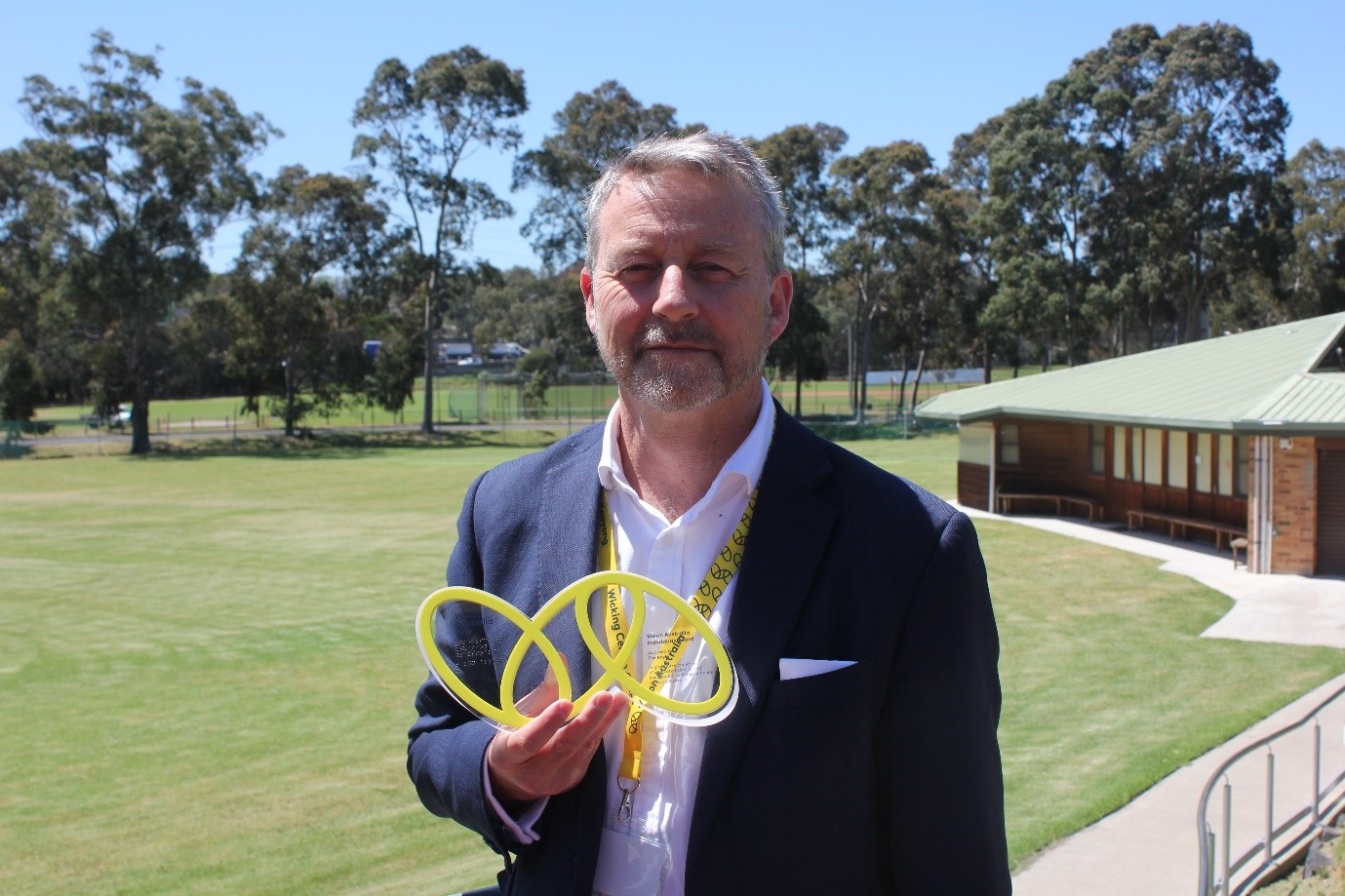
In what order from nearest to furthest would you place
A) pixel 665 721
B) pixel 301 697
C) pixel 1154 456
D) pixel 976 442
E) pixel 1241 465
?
pixel 665 721 < pixel 301 697 < pixel 1241 465 < pixel 1154 456 < pixel 976 442

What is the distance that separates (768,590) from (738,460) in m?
0.28

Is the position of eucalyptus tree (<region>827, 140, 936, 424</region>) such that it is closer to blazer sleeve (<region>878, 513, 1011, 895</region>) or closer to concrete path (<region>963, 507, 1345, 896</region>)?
concrete path (<region>963, 507, 1345, 896</region>)

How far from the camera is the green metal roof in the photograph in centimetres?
1738

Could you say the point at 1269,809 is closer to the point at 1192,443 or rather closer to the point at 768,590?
the point at 768,590

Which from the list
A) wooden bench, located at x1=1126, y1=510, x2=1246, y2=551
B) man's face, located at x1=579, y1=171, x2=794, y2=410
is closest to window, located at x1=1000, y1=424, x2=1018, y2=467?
wooden bench, located at x1=1126, y1=510, x2=1246, y2=551

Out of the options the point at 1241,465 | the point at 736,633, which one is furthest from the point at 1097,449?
the point at 736,633

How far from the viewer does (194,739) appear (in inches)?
398

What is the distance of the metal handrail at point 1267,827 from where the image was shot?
17.4 ft

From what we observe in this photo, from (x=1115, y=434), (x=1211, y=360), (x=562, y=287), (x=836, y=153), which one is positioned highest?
(x=836, y=153)

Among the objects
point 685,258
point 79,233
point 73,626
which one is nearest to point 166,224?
point 79,233

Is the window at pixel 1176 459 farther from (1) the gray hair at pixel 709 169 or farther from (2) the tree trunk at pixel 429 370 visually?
(2) the tree trunk at pixel 429 370

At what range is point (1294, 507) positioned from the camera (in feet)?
57.3

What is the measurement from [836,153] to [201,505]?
37.4 metres

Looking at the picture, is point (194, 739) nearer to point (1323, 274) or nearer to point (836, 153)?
point (836, 153)
